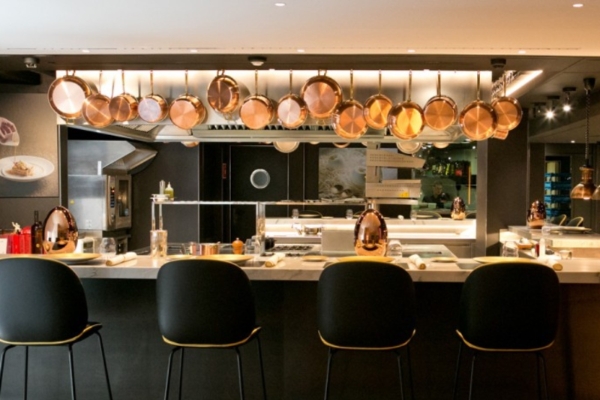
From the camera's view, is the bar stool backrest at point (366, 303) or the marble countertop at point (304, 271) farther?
the marble countertop at point (304, 271)

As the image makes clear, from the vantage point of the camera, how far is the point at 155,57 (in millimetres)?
4398

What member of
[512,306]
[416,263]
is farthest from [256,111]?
[512,306]

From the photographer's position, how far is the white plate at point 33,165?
5.18m

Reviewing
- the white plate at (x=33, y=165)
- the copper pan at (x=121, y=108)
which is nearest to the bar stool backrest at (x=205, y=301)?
the copper pan at (x=121, y=108)

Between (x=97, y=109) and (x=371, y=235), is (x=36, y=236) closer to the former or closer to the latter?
(x=97, y=109)

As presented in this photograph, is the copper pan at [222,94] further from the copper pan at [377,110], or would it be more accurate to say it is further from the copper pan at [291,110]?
the copper pan at [377,110]

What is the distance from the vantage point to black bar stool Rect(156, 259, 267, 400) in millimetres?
2812

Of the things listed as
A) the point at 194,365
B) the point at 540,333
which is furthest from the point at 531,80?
the point at 194,365

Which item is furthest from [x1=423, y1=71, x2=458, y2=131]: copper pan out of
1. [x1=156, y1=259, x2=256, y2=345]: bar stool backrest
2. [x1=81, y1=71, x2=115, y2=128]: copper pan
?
[x1=81, y1=71, x2=115, y2=128]: copper pan

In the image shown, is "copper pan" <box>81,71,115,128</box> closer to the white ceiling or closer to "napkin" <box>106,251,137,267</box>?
the white ceiling

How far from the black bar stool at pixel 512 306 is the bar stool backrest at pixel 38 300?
188cm

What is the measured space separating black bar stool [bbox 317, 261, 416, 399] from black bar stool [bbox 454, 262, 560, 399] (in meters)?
0.32

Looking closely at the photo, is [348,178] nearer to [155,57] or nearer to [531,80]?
[531,80]

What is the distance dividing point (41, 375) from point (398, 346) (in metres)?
2.27
